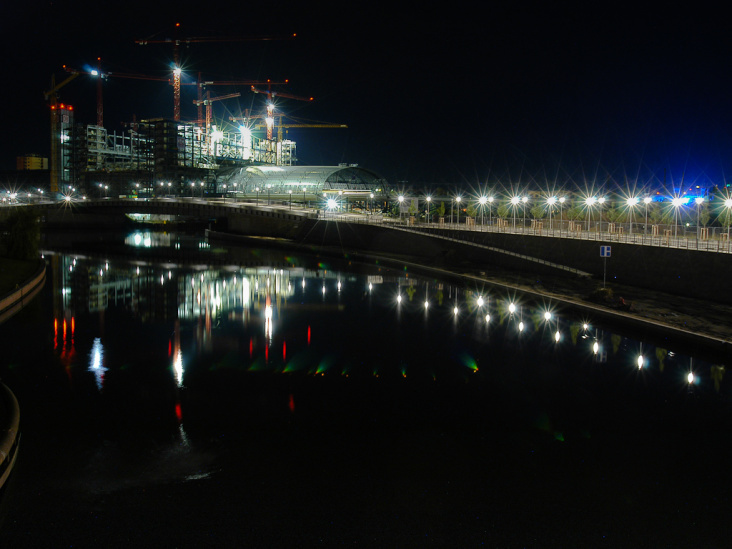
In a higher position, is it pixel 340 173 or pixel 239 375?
pixel 340 173

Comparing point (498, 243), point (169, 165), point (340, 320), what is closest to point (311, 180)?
point (169, 165)

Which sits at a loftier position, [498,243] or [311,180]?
[311,180]

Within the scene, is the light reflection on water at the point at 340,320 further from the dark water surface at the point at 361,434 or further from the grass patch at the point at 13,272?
the grass patch at the point at 13,272

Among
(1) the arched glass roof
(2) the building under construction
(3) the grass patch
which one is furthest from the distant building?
(3) the grass patch

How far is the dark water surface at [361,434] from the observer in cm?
987

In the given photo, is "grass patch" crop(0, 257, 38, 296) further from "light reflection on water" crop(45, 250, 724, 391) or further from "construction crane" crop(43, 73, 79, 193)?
"construction crane" crop(43, 73, 79, 193)

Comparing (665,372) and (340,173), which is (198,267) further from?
(340,173)

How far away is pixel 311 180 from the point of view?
97.2m

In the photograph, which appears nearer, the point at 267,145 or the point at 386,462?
the point at 386,462

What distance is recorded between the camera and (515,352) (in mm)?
20875

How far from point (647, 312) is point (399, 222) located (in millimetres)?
33208

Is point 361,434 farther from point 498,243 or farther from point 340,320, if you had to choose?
point 498,243

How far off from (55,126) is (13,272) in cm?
10947

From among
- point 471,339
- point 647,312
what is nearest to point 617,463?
point 471,339
